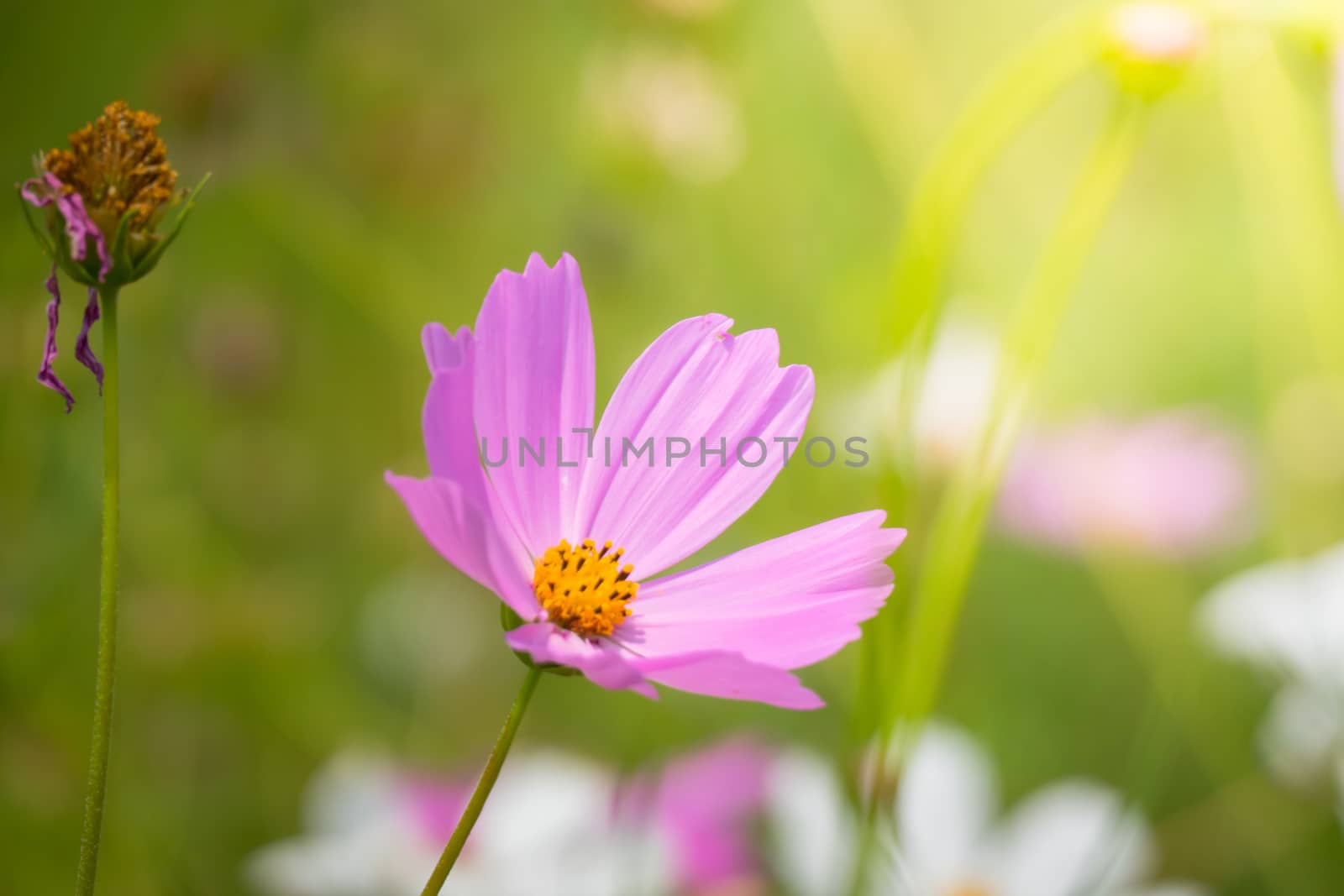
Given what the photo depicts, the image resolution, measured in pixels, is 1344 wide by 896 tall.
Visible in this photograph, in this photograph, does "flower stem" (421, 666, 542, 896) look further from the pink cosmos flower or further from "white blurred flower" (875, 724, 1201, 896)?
"white blurred flower" (875, 724, 1201, 896)

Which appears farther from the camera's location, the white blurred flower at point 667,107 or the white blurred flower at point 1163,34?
the white blurred flower at point 667,107

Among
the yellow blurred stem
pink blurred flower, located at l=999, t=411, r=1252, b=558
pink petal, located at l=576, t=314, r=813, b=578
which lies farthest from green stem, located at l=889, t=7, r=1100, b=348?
pink blurred flower, located at l=999, t=411, r=1252, b=558

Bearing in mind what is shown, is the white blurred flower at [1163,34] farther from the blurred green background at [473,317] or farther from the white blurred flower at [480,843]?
the white blurred flower at [480,843]

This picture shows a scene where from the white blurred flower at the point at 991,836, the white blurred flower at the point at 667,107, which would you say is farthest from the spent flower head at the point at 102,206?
the white blurred flower at the point at 667,107

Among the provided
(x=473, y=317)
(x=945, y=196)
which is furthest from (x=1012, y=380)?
(x=473, y=317)

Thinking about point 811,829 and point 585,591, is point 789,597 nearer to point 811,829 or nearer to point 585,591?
point 585,591
